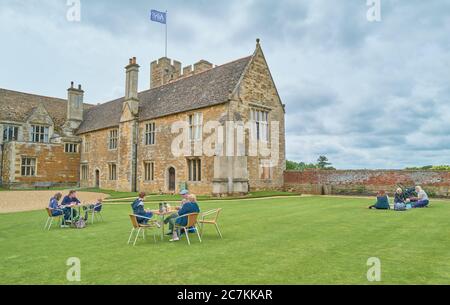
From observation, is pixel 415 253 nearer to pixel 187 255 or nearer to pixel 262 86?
pixel 187 255

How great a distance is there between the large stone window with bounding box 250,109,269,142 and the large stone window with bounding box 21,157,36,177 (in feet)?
76.5

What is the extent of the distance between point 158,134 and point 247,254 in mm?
22083

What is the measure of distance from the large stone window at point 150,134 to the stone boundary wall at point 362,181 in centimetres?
1146

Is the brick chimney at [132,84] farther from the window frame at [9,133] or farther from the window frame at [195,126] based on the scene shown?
the window frame at [9,133]

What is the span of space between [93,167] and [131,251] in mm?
31233

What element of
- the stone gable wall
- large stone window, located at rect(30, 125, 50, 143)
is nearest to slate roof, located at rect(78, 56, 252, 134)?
the stone gable wall

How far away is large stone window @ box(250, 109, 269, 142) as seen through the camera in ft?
82.1

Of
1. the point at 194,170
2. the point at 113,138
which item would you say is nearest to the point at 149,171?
the point at 194,170

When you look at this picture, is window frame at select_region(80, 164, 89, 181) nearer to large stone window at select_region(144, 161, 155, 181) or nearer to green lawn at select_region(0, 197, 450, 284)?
large stone window at select_region(144, 161, 155, 181)

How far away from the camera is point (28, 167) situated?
3359 centimetres

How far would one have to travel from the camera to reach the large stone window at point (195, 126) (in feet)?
80.0

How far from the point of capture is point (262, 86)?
84.6 feet
